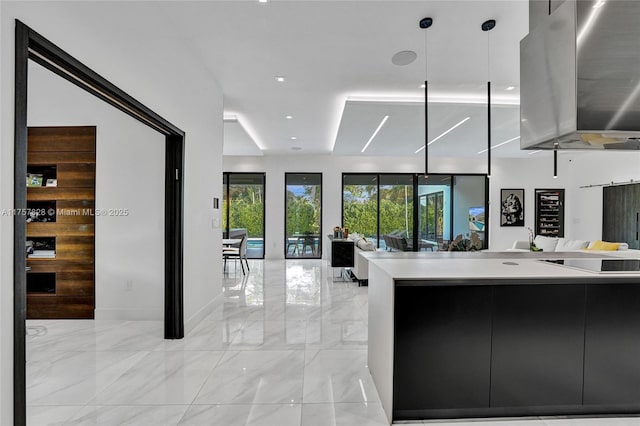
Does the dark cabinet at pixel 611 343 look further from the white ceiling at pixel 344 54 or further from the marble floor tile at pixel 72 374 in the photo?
the marble floor tile at pixel 72 374

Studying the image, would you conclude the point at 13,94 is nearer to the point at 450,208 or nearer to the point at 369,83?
the point at 369,83

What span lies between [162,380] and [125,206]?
7.47 feet

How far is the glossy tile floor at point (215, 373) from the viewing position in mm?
2025

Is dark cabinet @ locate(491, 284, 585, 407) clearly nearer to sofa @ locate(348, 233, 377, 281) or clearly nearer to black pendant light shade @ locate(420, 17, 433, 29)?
black pendant light shade @ locate(420, 17, 433, 29)

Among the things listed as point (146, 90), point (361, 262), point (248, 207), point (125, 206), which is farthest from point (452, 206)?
point (146, 90)

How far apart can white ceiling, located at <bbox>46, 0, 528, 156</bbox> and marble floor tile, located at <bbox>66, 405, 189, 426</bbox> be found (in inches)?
102

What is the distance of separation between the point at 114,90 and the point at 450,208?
30.5 ft

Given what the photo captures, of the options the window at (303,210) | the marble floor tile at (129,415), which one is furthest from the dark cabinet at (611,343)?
the window at (303,210)

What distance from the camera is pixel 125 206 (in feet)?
12.8

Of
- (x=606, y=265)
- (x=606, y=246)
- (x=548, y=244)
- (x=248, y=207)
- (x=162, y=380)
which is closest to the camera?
(x=606, y=265)

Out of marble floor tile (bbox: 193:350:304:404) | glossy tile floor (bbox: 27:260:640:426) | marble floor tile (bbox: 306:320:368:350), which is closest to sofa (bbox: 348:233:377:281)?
glossy tile floor (bbox: 27:260:640:426)

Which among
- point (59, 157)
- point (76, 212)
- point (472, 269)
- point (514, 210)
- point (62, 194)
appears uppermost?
point (59, 157)

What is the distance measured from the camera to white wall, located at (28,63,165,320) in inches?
152

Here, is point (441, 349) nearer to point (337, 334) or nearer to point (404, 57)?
point (337, 334)
